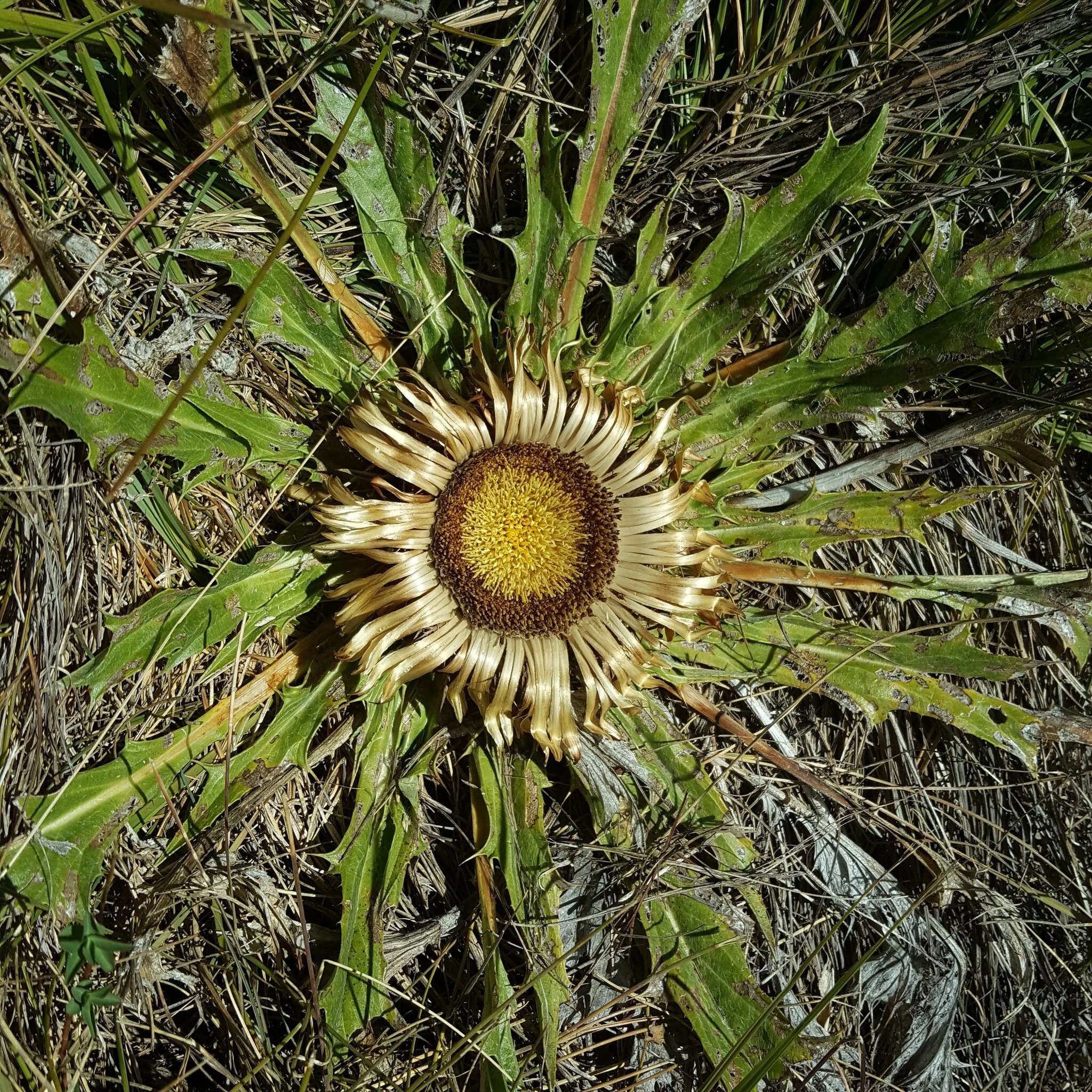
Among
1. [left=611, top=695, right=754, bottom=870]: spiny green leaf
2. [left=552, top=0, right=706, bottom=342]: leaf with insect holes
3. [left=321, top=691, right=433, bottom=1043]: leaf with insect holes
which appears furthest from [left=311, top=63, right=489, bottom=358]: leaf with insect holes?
[left=611, top=695, right=754, bottom=870]: spiny green leaf

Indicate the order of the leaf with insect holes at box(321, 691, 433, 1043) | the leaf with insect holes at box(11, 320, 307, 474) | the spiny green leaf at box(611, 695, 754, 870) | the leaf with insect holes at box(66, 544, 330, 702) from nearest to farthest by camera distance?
the leaf with insect holes at box(11, 320, 307, 474), the leaf with insect holes at box(66, 544, 330, 702), the leaf with insect holes at box(321, 691, 433, 1043), the spiny green leaf at box(611, 695, 754, 870)

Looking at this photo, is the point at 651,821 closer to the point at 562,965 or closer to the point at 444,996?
the point at 562,965

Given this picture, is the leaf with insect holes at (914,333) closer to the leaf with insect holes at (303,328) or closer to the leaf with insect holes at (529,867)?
the leaf with insect holes at (303,328)

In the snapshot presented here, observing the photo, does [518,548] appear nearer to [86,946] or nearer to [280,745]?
[280,745]

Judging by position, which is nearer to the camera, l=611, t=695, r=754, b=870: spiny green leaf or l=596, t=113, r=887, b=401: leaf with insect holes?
l=596, t=113, r=887, b=401: leaf with insect holes

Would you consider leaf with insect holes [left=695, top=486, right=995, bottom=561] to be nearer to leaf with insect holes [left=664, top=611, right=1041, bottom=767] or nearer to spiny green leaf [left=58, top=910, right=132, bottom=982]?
leaf with insect holes [left=664, top=611, right=1041, bottom=767]

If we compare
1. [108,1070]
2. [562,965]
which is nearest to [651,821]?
[562,965]

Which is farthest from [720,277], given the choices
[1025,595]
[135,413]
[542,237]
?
[135,413]

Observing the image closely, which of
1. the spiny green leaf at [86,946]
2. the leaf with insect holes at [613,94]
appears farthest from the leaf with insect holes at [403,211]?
the spiny green leaf at [86,946]
